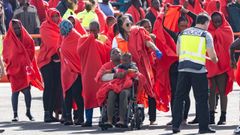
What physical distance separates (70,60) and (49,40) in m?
0.98

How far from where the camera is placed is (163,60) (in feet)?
73.8

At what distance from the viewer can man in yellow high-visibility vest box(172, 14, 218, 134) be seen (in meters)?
20.5

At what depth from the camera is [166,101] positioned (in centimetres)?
2283

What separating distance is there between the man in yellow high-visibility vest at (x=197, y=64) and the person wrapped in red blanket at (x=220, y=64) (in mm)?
1825

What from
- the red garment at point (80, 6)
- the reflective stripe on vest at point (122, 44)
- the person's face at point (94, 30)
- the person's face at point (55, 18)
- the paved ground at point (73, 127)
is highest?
the red garment at point (80, 6)

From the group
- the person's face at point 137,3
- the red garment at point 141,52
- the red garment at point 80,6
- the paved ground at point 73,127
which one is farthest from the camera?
the person's face at point 137,3

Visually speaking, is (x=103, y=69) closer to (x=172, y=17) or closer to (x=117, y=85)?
(x=117, y=85)

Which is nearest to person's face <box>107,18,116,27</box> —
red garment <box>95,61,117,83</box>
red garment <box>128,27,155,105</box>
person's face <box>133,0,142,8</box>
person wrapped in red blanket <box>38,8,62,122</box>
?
person wrapped in red blanket <box>38,8,62,122</box>

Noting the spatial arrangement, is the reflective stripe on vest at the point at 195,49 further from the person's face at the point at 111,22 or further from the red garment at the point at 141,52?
the person's face at the point at 111,22

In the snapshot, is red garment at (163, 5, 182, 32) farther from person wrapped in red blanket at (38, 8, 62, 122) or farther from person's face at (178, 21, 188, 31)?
person wrapped in red blanket at (38, 8, 62, 122)

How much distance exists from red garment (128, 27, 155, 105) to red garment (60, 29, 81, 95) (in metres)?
1.31

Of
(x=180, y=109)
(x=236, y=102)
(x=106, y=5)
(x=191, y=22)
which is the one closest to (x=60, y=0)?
(x=106, y=5)

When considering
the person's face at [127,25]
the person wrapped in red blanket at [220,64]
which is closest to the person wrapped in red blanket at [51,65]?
the person's face at [127,25]

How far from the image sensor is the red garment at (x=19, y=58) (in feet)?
77.9
